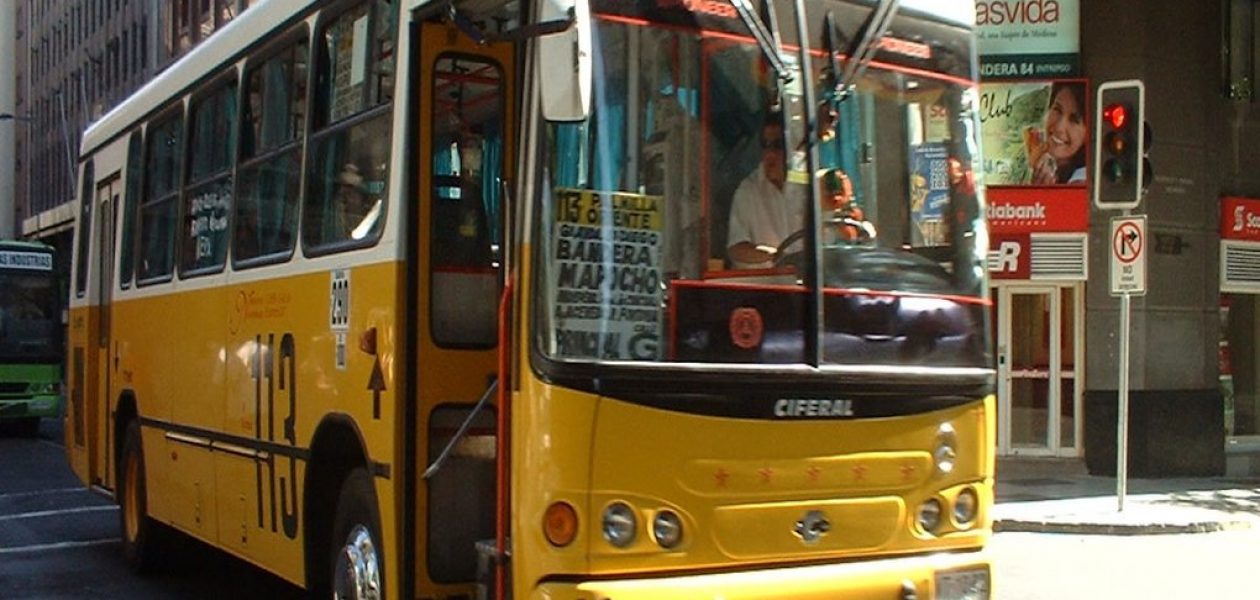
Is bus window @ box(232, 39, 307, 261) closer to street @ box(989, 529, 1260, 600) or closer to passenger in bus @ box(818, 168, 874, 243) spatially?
passenger in bus @ box(818, 168, 874, 243)

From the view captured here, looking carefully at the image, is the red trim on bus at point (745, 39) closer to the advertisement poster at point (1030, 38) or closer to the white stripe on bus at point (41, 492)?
the white stripe on bus at point (41, 492)

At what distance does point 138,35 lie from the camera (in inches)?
2373

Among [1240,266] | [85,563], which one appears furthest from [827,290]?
[1240,266]

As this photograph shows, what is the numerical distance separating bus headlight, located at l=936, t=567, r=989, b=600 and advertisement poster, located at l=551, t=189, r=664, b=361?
161 cm

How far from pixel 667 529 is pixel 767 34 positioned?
1927mm

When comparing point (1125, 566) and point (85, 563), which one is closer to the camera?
point (85, 563)

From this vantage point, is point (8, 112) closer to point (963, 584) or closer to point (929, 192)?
point (929, 192)

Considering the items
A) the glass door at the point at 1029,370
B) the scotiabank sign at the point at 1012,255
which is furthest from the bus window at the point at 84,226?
the glass door at the point at 1029,370

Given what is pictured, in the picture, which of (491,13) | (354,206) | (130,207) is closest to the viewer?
(491,13)

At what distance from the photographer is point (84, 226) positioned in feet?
41.9

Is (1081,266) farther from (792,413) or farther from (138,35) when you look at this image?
(138,35)

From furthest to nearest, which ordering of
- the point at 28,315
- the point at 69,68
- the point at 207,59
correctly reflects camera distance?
the point at 69,68 < the point at 28,315 < the point at 207,59

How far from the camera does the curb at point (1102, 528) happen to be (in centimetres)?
1420

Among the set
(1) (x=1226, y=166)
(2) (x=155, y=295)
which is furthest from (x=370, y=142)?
(1) (x=1226, y=166)
